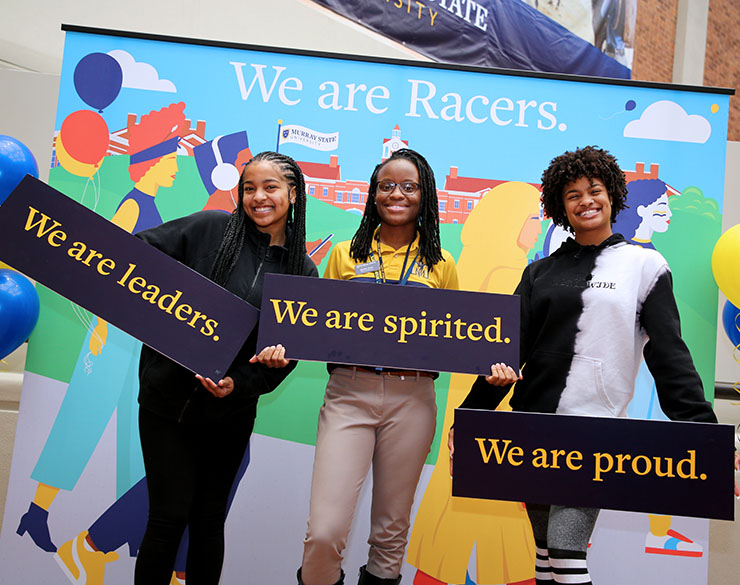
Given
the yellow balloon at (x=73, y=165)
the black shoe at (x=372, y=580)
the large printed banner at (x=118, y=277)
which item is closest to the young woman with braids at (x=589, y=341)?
the black shoe at (x=372, y=580)

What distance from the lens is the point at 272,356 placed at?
187 cm

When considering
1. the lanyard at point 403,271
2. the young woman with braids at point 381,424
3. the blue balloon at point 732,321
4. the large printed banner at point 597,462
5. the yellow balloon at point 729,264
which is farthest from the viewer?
the blue balloon at point 732,321

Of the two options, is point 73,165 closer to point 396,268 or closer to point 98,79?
point 98,79

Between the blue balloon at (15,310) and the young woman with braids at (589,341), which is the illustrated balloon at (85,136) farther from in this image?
the young woman with braids at (589,341)

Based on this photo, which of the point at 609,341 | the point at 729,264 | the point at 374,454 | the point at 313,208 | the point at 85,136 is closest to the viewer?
the point at 609,341

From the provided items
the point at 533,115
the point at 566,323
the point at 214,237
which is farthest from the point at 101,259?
the point at 533,115

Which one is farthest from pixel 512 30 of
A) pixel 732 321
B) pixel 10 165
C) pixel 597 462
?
pixel 597 462

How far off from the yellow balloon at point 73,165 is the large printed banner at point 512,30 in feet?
9.58

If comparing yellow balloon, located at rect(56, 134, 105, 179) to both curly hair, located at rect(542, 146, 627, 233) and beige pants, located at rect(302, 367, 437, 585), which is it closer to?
beige pants, located at rect(302, 367, 437, 585)

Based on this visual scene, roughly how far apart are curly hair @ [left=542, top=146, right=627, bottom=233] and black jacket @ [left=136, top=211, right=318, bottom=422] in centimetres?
89

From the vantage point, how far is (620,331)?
5.99 ft

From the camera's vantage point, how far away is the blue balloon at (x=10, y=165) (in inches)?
99.8

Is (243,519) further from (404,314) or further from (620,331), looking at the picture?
(620,331)

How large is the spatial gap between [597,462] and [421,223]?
3.32ft
